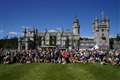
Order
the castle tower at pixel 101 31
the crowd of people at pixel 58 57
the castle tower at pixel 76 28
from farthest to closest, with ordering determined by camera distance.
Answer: the castle tower at pixel 76 28, the castle tower at pixel 101 31, the crowd of people at pixel 58 57

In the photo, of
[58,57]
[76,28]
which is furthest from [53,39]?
[58,57]

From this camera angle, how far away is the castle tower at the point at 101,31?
97.7m

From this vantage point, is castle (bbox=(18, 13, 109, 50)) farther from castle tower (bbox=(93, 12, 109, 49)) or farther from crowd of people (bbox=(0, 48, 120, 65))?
crowd of people (bbox=(0, 48, 120, 65))

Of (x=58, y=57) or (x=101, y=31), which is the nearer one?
(x=58, y=57)

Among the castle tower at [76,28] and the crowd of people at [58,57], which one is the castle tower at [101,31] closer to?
the castle tower at [76,28]

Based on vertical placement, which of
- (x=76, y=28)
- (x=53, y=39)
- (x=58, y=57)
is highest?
(x=76, y=28)

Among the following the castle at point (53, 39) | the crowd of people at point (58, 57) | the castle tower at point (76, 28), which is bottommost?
the crowd of people at point (58, 57)

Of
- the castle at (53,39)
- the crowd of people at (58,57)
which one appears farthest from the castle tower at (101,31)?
the crowd of people at (58,57)

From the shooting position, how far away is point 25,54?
30703mm

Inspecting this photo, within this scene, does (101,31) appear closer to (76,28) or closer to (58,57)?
(76,28)

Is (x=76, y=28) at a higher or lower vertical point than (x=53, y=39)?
higher

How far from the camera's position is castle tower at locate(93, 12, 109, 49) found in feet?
321

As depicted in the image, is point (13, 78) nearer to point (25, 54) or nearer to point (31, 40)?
point (25, 54)

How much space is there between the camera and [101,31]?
100 m
